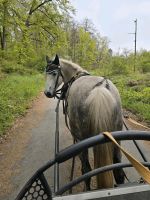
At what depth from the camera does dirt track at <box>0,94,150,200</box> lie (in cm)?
638

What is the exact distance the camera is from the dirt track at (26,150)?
6383 millimetres

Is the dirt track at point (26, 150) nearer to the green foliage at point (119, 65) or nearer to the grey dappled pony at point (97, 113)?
the grey dappled pony at point (97, 113)

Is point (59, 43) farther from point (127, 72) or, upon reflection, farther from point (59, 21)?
point (127, 72)

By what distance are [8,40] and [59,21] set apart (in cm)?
623

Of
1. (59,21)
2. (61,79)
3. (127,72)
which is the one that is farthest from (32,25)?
(61,79)

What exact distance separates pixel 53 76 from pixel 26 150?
2936mm

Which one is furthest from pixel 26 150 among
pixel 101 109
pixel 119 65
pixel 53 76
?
pixel 119 65

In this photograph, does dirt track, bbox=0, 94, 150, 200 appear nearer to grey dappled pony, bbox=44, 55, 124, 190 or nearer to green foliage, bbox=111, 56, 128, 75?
grey dappled pony, bbox=44, 55, 124, 190

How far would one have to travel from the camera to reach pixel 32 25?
34.3 m

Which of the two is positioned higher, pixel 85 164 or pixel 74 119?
pixel 74 119

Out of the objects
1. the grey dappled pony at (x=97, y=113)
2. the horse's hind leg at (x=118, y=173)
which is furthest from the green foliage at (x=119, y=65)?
the horse's hind leg at (x=118, y=173)

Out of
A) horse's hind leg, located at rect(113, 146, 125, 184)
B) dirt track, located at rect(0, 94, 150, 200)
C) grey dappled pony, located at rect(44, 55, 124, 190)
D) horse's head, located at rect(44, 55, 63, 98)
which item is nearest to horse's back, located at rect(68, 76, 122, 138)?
grey dappled pony, located at rect(44, 55, 124, 190)

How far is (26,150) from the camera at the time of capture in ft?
28.2

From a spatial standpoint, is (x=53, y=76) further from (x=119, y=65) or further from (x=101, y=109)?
(x=119, y=65)
